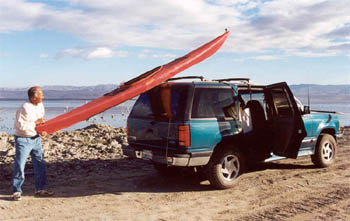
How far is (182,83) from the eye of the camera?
6.61 m

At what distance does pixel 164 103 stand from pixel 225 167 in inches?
65.5

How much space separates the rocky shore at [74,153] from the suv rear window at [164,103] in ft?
7.32

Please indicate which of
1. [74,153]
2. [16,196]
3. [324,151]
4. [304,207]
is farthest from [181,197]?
[74,153]

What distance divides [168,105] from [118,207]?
6.42 ft

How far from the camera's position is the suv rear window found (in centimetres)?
640

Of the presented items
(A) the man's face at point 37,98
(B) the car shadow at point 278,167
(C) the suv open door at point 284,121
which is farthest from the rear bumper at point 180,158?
(B) the car shadow at point 278,167

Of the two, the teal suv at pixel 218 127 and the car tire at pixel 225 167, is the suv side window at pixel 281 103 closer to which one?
the teal suv at pixel 218 127

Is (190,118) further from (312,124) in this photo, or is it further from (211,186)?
(312,124)

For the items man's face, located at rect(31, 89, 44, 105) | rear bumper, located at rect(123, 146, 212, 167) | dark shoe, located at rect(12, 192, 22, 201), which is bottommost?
dark shoe, located at rect(12, 192, 22, 201)

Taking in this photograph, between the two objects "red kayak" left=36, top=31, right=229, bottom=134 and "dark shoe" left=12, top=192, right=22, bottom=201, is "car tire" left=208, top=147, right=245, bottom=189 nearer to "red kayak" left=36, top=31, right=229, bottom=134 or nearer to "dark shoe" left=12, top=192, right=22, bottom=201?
"red kayak" left=36, top=31, right=229, bottom=134

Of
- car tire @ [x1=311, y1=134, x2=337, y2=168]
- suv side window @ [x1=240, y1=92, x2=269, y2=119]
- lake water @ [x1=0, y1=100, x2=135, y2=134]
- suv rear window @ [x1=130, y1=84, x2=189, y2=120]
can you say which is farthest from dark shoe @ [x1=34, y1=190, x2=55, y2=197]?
lake water @ [x1=0, y1=100, x2=135, y2=134]

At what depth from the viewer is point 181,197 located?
6.39 m

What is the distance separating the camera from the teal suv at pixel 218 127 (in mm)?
6336

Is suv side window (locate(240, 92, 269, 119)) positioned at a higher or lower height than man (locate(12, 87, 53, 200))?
higher
